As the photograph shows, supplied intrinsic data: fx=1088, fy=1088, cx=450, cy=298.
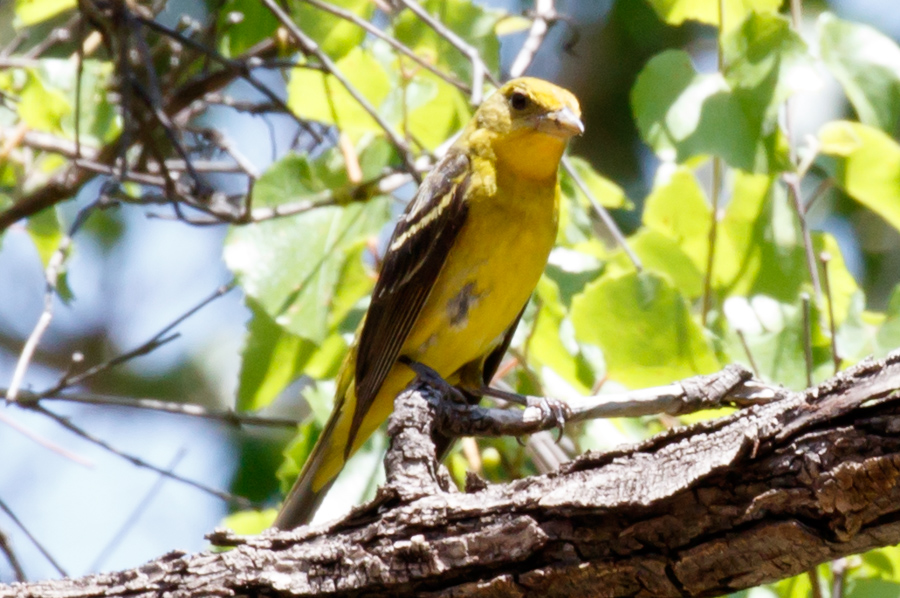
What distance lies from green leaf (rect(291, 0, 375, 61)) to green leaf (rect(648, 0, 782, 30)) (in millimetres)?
1185

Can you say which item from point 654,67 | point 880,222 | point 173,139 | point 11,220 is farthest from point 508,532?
point 880,222

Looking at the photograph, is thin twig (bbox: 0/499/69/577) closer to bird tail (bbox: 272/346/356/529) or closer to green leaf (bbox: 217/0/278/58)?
bird tail (bbox: 272/346/356/529)

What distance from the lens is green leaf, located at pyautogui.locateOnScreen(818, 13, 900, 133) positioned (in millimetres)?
3916

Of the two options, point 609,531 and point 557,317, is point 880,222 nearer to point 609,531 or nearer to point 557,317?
point 557,317

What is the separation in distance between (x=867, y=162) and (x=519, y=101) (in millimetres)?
1315

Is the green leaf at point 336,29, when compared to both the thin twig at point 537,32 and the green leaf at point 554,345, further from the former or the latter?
the green leaf at point 554,345

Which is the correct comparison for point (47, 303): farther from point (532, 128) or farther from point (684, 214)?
point (684, 214)

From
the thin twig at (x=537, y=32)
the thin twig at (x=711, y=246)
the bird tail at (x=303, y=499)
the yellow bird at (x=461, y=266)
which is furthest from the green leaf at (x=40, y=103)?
the thin twig at (x=711, y=246)

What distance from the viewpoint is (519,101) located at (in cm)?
429

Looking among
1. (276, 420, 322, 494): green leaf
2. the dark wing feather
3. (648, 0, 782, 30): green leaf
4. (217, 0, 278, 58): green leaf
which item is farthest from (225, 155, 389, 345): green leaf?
(648, 0, 782, 30): green leaf

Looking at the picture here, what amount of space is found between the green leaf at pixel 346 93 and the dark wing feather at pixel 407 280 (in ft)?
1.26

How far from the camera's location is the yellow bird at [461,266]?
402 cm

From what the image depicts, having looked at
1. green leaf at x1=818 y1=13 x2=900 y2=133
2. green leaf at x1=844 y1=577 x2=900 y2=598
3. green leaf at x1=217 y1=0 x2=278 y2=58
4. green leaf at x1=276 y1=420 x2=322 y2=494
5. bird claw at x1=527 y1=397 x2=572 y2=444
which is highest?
green leaf at x1=217 y1=0 x2=278 y2=58

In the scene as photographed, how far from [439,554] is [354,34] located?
2.64 m
